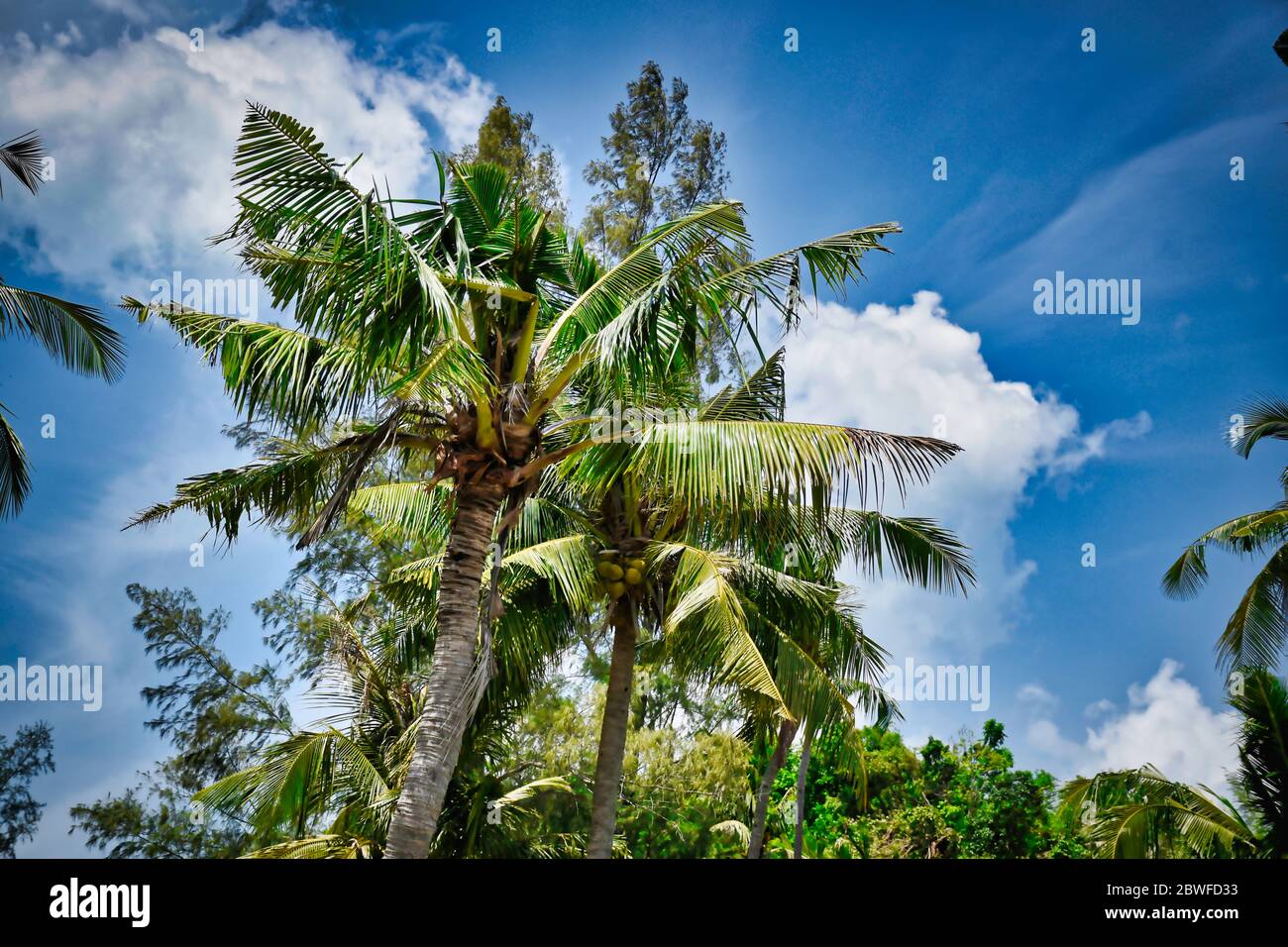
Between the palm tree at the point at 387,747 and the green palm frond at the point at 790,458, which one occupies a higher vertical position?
Result: the green palm frond at the point at 790,458

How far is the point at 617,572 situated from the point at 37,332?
7.65m

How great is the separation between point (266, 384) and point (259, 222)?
1.61 metres

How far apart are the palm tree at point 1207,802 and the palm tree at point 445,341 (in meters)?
6.52

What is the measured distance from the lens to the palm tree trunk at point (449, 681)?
27.1 feet

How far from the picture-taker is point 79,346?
1332 centimetres

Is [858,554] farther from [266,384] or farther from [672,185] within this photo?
[672,185]

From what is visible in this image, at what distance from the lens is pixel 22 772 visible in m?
21.9

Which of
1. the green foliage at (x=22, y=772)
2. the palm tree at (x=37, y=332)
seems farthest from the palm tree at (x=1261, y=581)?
the green foliage at (x=22, y=772)

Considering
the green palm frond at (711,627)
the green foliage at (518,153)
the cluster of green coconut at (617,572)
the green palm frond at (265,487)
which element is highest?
the green foliage at (518,153)

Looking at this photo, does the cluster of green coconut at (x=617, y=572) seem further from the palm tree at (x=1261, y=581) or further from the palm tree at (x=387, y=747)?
the palm tree at (x=1261, y=581)

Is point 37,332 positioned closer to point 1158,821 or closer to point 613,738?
point 613,738

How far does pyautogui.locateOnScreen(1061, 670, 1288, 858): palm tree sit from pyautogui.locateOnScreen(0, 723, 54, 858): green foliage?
18907 millimetres

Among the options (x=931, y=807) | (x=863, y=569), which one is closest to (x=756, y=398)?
(x=863, y=569)
